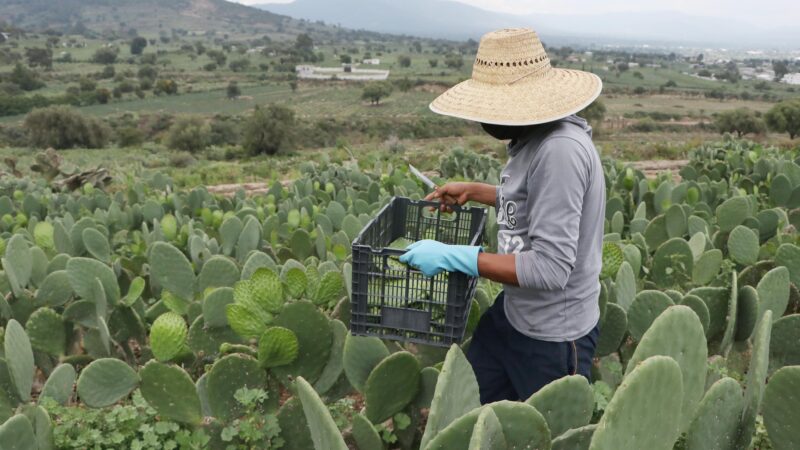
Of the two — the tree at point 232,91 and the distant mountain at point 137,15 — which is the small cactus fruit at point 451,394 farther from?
the distant mountain at point 137,15

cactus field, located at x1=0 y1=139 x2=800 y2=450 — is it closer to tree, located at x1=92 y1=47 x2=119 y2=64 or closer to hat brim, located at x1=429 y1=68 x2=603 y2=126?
hat brim, located at x1=429 y1=68 x2=603 y2=126

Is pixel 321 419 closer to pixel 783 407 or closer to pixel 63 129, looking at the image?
pixel 783 407

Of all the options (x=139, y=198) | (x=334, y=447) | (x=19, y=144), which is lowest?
(x=19, y=144)

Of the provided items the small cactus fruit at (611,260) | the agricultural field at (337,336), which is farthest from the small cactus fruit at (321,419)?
the small cactus fruit at (611,260)

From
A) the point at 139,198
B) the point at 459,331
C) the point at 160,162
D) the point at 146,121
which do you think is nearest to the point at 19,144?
the point at 146,121

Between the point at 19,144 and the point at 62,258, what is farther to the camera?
the point at 19,144

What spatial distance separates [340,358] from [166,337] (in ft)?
1.66

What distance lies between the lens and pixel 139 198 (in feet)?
17.5

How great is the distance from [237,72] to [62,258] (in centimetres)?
7165

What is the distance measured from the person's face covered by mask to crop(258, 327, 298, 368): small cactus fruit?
0.78 metres

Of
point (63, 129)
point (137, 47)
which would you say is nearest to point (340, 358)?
point (63, 129)

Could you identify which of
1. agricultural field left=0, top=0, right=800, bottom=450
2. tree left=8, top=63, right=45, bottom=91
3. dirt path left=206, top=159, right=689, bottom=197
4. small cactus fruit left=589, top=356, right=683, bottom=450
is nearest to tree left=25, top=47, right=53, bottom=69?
tree left=8, top=63, right=45, bottom=91

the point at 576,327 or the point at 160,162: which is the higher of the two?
the point at 576,327

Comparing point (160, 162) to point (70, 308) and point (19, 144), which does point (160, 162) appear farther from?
point (70, 308)
